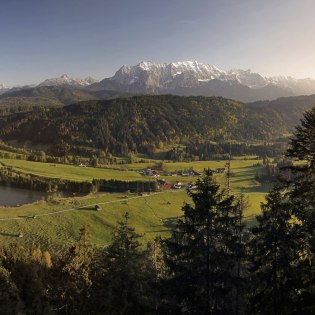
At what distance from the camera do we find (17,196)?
13725 cm

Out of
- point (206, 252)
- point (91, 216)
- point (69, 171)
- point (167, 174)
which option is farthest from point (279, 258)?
point (167, 174)

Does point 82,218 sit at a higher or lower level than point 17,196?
lower

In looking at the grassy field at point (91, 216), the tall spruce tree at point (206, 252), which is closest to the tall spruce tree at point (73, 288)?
the tall spruce tree at point (206, 252)

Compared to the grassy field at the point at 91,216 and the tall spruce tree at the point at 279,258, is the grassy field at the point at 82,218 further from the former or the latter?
the tall spruce tree at the point at 279,258

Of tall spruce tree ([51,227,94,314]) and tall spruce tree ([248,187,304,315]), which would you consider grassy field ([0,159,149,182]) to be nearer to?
tall spruce tree ([51,227,94,314])

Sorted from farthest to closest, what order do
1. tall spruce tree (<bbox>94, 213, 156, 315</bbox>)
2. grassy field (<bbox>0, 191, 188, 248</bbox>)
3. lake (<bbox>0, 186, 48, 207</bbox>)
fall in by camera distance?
lake (<bbox>0, 186, 48, 207</bbox>) < grassy field (<bbox>0, 191, 188, 248</bbox>) < tall spruce tree (<bbox>94, 213, 156, 315</bbox>)

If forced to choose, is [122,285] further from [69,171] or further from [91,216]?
[69,171]

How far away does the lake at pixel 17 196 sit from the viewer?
12616cm

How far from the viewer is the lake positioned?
414 ft

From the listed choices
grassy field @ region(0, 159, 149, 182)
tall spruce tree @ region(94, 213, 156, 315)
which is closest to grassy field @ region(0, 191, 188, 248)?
grassy field @ region(0, 159, 149, 182)

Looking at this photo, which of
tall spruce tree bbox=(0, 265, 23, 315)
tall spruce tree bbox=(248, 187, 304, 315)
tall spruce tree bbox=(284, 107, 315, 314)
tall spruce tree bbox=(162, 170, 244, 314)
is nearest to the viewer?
tall spruce tree bbox=(284, 107, 315, 314)

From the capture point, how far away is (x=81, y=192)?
14762 centimetres

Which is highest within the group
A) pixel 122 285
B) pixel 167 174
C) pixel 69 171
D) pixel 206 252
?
pixel 206 252

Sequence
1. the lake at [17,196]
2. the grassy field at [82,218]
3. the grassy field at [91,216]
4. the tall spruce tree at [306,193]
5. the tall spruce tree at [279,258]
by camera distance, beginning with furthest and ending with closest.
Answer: the lake at [17,196], the grassy field at [91,216], the grassy field at [82,218], the tall spruce tree at [279,258], the tall spruce tree at [306,193]
